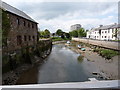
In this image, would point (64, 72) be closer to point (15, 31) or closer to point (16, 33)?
point (16, 33)

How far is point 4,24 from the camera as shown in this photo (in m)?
7.45

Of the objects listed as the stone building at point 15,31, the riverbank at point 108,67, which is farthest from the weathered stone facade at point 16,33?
the riverbank at point 108,67

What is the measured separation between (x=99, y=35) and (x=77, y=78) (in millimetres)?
36055

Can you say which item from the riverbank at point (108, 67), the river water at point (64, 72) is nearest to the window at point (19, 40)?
the river water at point (64, 72)

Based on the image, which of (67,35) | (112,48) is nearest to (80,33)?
(67,35)

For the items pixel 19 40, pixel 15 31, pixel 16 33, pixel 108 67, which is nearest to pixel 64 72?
pixel 108 67

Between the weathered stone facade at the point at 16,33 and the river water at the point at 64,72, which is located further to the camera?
the weathered stone facade at the point at 16,33

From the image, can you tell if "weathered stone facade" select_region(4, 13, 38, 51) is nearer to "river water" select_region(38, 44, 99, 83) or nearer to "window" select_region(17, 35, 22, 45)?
"window" select_region(17, 35, 22, 45)

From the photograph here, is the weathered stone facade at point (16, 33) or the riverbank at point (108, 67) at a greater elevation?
the weathered stone facade at point (16, 33)

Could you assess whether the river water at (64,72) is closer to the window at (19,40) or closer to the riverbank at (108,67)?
the riverbank at (108,67)

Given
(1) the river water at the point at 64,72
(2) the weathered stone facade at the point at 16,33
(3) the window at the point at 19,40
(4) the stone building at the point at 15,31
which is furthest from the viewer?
(3) the window at the point at 19,40

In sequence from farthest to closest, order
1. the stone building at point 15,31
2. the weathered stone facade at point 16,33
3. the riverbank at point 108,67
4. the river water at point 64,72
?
the weathered stone facade at point 16,33 < the stone building at point 15,31 < the riverbank at point 108,67 < the river water at point 64,72

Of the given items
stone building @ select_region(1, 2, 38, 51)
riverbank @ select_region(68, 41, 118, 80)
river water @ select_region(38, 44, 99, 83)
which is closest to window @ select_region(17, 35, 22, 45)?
stone building @ select_region(1, 2, 38, 51)

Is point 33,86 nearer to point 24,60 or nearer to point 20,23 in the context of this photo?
point 24,60
